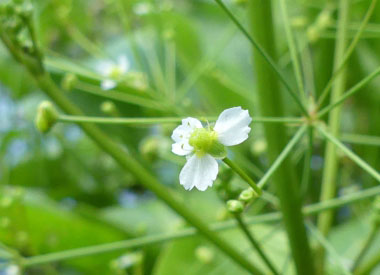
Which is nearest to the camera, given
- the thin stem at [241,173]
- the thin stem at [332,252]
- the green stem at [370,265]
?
the thin stem at [241,173]

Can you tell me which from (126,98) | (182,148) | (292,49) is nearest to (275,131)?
(292,49)

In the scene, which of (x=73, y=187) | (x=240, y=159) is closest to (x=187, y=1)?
(x=73, y=187)

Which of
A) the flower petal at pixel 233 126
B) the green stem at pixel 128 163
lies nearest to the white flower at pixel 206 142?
the flower petal at pixel 233 126

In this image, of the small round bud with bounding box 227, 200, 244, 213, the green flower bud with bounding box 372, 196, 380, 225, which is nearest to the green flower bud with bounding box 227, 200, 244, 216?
the small round bud with bounding box 227, 200, 244, 213

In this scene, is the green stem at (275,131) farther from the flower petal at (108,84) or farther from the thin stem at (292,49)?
the flower petal at (108,84)

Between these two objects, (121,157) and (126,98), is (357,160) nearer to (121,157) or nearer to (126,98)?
(121,157)

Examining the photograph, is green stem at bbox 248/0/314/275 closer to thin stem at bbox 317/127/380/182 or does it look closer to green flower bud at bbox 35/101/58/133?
thin stem at bbox 317/127/380/182

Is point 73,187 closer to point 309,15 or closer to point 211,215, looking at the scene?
point 211,215
